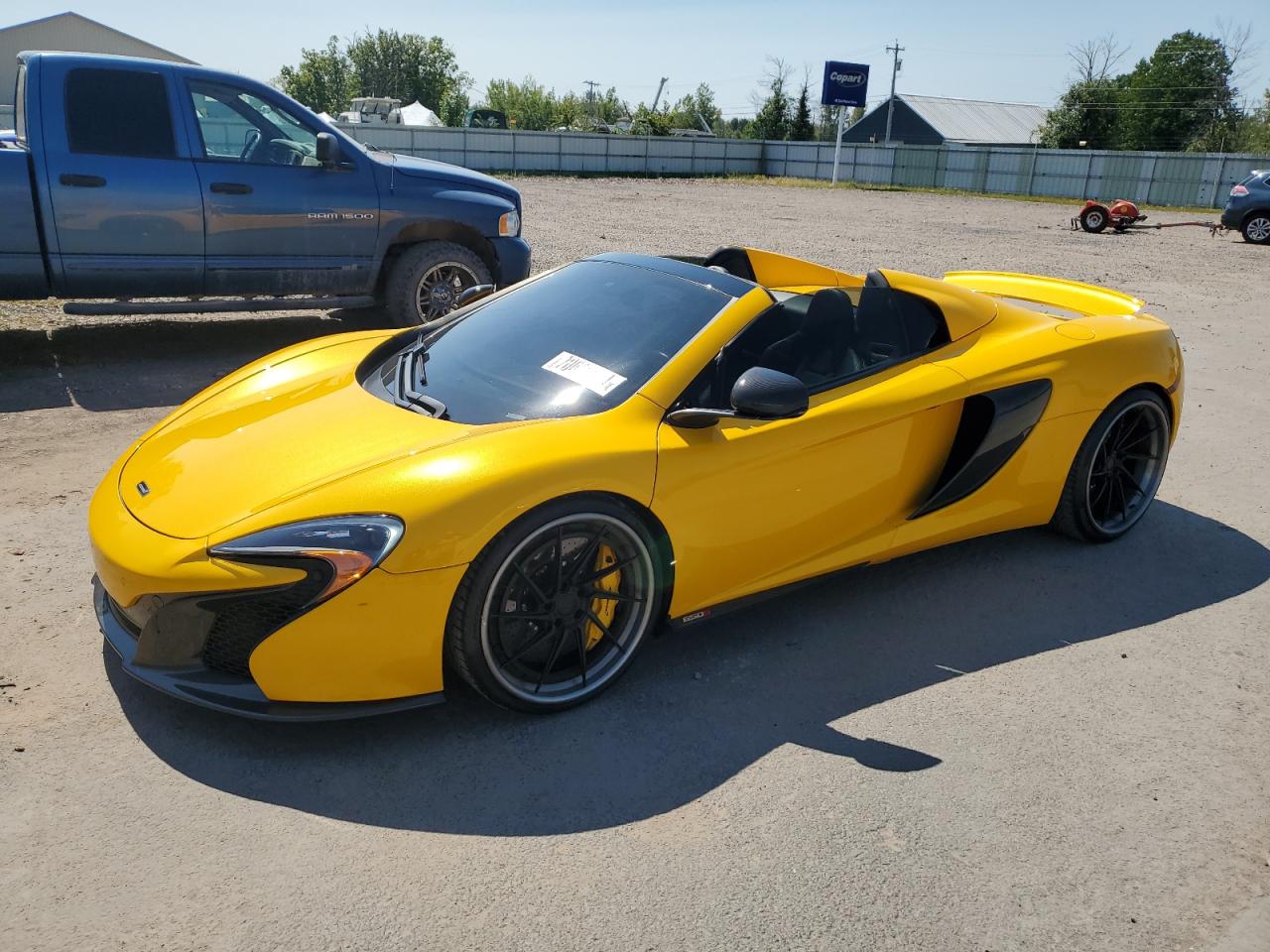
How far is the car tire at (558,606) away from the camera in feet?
9.38

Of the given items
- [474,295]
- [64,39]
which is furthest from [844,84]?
[64,39]

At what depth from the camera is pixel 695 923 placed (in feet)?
7.70

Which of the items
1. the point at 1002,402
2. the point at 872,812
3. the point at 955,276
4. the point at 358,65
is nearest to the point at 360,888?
the point at 872,812

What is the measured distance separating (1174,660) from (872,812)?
1651mm

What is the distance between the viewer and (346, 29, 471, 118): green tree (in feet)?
358

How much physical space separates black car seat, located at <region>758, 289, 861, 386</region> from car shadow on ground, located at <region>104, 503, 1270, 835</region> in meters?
0.93

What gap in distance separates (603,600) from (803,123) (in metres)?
56.9

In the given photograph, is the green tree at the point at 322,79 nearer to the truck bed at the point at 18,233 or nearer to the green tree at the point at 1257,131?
the green tree at the point at 1257,131

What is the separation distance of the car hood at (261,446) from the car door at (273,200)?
365cm

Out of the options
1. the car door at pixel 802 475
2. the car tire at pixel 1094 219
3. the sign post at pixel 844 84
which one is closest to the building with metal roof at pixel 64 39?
the sign post at pixel 844 84

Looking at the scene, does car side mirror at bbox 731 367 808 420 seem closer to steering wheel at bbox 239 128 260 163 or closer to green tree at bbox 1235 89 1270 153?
steering wheel at bbox 239 128 260 163

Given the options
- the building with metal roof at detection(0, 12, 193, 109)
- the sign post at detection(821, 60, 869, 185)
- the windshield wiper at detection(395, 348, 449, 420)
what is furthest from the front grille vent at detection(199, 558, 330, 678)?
the building with metal roof at detection(0, 12, 193, 109)

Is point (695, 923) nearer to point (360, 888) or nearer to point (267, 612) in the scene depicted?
point (360, 888)

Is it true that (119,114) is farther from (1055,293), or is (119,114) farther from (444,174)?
Answer: (1055,293)
